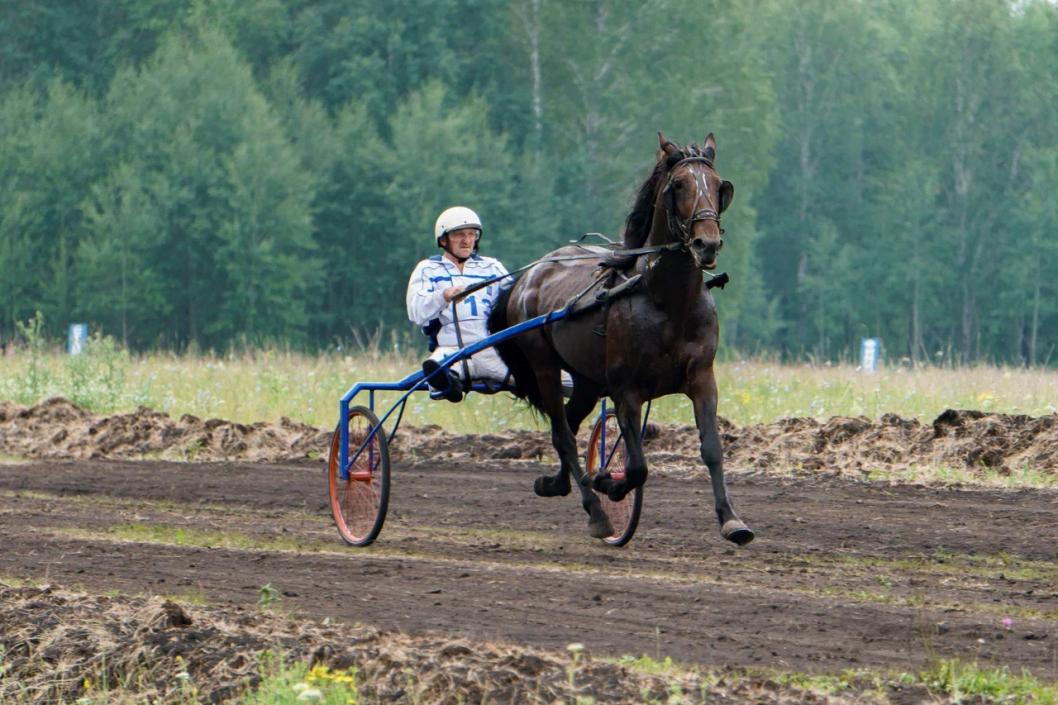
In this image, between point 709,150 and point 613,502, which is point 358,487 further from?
point 709,150

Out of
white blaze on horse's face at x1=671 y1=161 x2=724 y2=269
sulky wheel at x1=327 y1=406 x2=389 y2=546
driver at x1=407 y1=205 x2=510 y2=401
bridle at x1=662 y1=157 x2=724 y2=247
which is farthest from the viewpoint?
driver at x1=407 y1=205 x2=510 y2=401

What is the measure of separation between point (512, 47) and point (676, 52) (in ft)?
15.9

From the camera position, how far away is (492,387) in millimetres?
9602

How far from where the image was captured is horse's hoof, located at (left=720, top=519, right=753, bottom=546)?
734cm

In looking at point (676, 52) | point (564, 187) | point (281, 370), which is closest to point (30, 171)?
point (564, 187)

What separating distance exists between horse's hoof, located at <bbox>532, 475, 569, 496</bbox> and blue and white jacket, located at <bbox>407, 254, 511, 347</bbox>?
0.92m

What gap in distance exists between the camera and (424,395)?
58.0 feet

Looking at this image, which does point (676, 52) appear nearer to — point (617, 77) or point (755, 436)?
point (617, 77)

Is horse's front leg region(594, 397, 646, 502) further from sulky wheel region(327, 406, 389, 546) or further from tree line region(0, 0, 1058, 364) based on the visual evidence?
tree line region(0, 0, 1058, 364)

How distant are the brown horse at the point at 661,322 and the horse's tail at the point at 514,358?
54cm

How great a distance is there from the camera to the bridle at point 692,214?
7.39 metres

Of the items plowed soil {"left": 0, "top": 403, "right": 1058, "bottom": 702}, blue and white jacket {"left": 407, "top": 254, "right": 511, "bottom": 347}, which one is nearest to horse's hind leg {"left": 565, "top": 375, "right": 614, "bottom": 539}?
plowed soil {"left": 0, "top": 403, "right": 1058, "bottom": 702}

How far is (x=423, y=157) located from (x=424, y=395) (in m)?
25.7

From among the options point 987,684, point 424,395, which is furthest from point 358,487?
point 424,395
